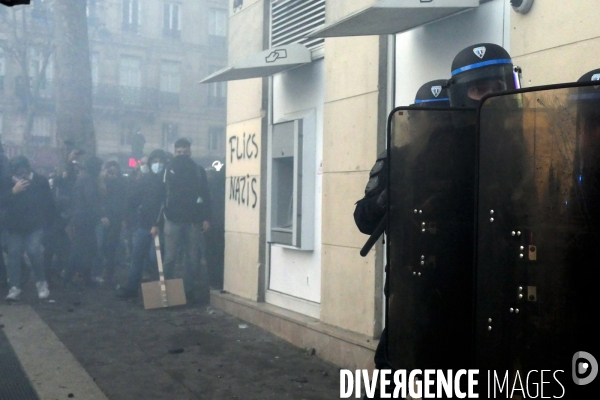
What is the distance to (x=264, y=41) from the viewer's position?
26.0ft

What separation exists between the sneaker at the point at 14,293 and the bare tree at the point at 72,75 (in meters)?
6.87

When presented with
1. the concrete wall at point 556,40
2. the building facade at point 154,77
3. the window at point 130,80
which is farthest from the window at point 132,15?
the concrete wall at point 556,40

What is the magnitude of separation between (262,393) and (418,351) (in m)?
2.77

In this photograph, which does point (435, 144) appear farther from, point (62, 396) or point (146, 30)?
point (146, 30)

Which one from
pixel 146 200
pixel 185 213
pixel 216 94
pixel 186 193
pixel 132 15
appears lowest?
pixel 185 213

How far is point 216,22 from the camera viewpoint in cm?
4628

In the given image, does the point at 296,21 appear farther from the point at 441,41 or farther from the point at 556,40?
the point at 556,40

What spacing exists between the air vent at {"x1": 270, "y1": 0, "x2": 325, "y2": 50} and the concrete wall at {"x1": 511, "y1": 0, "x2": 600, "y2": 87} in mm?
2695

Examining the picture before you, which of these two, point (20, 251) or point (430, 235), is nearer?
point (430, 235)

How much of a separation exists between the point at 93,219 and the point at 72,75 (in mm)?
6213

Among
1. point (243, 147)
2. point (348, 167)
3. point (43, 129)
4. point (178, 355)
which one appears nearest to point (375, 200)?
point (348, 167)

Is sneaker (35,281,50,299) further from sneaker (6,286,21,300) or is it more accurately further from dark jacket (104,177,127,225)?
dark jacket (104,177,127,225)

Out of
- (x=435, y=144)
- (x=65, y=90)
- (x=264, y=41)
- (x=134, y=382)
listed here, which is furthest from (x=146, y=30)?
(x=435, y=144)

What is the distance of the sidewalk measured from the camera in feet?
17.2
